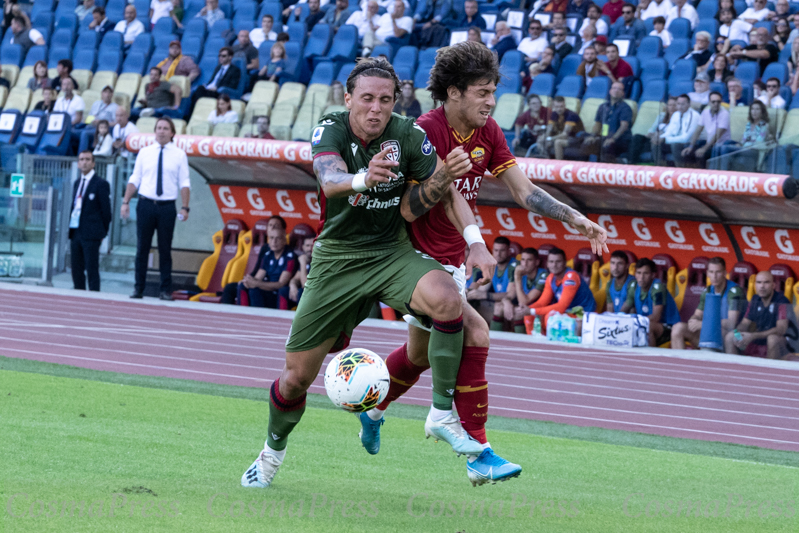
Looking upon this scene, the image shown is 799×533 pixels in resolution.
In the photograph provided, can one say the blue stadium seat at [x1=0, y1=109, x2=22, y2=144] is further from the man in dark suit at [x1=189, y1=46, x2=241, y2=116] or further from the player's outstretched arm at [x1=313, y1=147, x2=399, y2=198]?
the player's outstretched arm at [x1=313, y1=147, x2=399, y2=198]

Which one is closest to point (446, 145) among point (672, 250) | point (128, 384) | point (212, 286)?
point (128, 384)

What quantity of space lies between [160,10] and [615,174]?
13.4m

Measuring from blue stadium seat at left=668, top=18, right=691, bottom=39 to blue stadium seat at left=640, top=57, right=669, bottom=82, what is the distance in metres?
1.18

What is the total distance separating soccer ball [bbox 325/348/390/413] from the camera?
5.17 meters

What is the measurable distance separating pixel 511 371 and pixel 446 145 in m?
5.74

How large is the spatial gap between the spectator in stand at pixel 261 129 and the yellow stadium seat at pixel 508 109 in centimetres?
348

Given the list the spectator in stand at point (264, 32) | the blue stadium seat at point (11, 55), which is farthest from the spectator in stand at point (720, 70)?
the blue stadium seat at point (11, 55)

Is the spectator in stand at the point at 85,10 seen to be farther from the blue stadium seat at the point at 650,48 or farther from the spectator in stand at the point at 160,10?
the blue stadium seat at the point at 650,48

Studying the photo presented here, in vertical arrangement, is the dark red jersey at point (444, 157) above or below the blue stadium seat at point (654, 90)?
below

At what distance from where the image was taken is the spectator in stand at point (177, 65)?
2042 centimetres

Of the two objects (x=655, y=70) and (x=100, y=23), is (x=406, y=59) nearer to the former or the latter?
(x=655, y=70)

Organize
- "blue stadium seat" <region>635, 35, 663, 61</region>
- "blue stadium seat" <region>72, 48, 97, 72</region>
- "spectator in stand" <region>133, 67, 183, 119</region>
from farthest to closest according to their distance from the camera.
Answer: "blue stadium seat" <region>72, 48, 97, 72</region> → "spectator in stand" <region>133, 67, 183, 119</region> → "blue stadium seat" <region>635, 35, 663, 61</region>

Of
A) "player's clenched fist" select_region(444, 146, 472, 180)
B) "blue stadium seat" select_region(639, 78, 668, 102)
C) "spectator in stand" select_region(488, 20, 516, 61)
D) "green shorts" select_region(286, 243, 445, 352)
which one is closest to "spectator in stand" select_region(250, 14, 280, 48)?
"spectator in stand" select_region(488, 20, 516, 61)

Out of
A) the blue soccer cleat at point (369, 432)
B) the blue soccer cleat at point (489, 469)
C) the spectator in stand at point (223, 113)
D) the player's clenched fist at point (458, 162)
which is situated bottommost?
the blue soccer cleat at point (369, 432)
